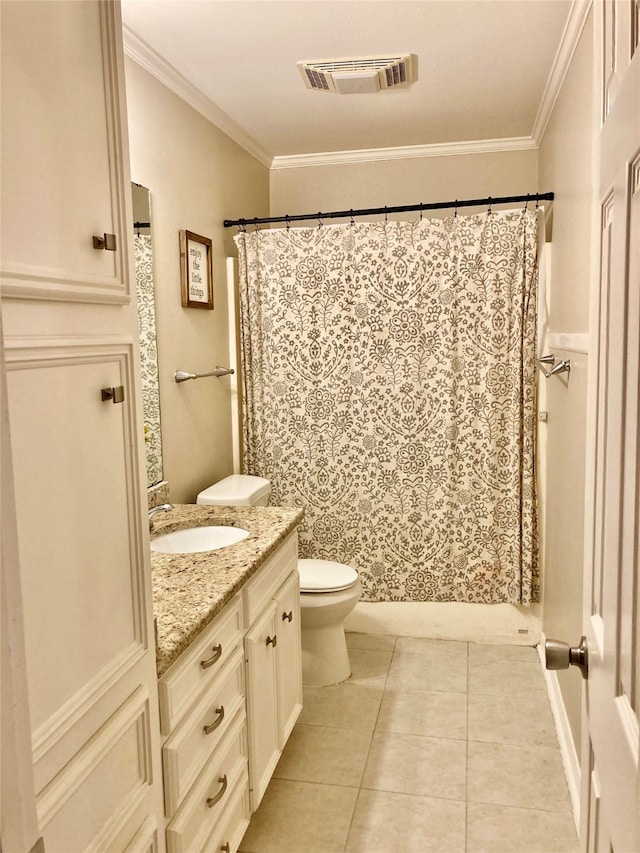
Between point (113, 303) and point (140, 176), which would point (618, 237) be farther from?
point (140, 176)

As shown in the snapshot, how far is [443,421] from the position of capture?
3.17 m

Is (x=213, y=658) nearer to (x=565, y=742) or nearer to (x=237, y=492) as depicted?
(x=237, y=492)

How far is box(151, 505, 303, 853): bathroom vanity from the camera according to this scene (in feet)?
4.76

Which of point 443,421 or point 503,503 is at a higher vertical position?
point 443,421

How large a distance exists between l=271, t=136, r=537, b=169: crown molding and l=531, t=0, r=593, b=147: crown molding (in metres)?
0.23

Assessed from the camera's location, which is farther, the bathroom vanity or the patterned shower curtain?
the patterned shower curtain

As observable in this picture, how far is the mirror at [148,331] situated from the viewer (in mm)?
2455

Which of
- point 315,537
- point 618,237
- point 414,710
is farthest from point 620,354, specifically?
point 315,537

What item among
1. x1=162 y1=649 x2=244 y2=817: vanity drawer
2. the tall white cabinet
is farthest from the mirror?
the tall white cabinet

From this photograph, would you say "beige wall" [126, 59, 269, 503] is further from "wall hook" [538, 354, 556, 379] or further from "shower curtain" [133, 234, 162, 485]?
"wall hook" [538, 354, 556, 379]

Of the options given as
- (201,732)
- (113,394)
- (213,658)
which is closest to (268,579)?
(213,658)

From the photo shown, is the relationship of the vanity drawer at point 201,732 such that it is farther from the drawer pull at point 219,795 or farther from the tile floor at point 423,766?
the tile floor at point 423,766

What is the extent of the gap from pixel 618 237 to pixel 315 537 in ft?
8.96

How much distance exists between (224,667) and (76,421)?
96 cm
